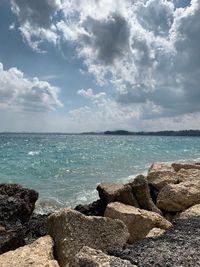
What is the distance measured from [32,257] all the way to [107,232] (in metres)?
1.18

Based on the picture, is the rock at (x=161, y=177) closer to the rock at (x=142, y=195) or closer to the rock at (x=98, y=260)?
the rock at (x=142, y=195)

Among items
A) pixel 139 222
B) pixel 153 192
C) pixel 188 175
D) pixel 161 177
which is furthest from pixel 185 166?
pixel 139 222

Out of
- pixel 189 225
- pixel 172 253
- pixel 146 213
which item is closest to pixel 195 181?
pixel 146 213

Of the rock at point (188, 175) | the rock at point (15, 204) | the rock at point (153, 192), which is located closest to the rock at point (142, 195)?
the rock at point (153, 192)

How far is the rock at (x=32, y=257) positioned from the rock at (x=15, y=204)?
8.67ft

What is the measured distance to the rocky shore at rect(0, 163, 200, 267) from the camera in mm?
4105

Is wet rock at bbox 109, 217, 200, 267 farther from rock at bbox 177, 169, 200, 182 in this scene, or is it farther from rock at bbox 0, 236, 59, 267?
rock at bbox 177, 169, 200, 182

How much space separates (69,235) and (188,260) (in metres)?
2.01

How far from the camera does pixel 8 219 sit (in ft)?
26.5

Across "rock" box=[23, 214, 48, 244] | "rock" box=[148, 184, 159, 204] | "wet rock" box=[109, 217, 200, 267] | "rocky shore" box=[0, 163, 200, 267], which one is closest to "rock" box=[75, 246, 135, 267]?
"rocky shore" box=[0, 163, 200, 267]

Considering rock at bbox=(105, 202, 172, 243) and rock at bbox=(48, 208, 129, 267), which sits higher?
rock at bbox=(48, 208, 129, 267)

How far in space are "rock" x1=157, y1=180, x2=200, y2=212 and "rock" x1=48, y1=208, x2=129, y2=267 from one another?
12.2ft

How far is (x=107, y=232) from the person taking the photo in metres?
5.70

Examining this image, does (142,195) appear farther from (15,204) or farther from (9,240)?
(9,240)
